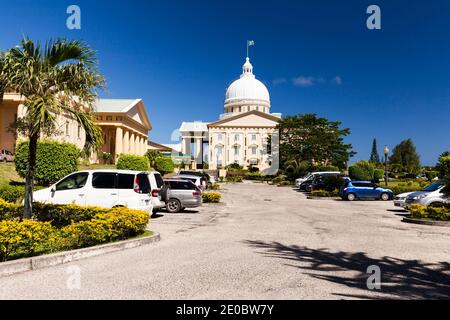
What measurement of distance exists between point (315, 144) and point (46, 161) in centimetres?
5287

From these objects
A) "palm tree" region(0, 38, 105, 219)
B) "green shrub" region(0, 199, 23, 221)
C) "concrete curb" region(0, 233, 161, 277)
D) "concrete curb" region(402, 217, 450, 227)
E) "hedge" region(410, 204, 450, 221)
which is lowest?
"concrete curb" region(402, 217, 450, 227)

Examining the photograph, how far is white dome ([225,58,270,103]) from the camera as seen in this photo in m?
112

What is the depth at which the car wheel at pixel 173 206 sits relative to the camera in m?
17.9

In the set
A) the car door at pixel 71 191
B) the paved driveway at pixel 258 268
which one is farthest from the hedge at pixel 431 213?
the car door at pixel 71 191

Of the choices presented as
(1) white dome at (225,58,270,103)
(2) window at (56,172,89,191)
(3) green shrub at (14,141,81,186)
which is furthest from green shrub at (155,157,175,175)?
(1) white dome at (225,58,270,103)

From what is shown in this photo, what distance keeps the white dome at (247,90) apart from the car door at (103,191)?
100423 mm

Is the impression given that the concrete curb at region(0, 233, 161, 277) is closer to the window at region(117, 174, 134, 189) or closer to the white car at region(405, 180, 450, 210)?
the window at region(117, 174, 134, 189)

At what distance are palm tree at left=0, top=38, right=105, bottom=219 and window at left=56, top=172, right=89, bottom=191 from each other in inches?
116

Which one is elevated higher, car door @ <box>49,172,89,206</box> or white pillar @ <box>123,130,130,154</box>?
white pillar @ <box>123,130,130,154</box>

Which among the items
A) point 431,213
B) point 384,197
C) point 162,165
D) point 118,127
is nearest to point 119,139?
point 118,127

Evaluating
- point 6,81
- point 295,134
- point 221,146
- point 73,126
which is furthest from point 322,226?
point 221,146

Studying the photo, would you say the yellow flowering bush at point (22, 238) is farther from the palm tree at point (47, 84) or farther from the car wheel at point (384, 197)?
the car wheel at point (384, 197)

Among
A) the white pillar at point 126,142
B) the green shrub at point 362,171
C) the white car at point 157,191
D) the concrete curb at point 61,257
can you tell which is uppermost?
the white pillar at point 126,142
